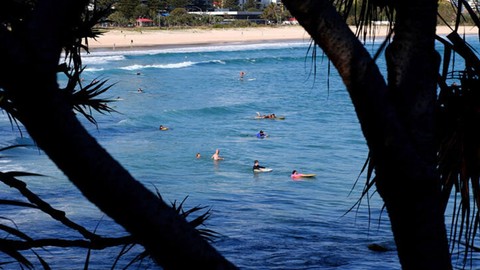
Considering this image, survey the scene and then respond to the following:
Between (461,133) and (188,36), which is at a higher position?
(461,133)

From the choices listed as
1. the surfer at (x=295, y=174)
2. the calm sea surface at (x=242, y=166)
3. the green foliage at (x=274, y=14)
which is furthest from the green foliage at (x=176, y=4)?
the surfer at (x=295, y=174)

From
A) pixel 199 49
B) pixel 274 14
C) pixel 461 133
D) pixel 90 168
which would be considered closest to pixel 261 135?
pixel 461 133

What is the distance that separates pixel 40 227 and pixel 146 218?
36.3 ft

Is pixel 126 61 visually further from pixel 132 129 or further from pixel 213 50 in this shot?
pixel 132 129

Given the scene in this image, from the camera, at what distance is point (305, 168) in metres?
19.9

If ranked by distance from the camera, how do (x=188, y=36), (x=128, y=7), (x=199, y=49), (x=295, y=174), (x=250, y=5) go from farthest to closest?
1. (x=250, y=5)
2. (x=128, y=7)
3. (x=188, y=36)
4. (x=199, y=49)
5. (x=295, y=174)

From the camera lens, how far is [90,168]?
142 centimetres

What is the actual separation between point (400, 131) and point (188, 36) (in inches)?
3111

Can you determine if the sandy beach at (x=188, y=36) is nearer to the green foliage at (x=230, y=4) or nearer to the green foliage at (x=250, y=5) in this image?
the green foliage at (x=230, y=4)

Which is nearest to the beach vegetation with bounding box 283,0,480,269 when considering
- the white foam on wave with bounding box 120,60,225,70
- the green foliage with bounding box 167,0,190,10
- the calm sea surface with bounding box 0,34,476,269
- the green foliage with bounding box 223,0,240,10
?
the calm sea surface with bounding box 0,34,476,269

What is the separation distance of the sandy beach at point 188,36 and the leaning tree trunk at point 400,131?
6250 centimetres

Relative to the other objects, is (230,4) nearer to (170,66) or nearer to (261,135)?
(170,66)

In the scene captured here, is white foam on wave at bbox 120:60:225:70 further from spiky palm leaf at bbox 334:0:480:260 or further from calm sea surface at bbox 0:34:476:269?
spiky palm leaf at bbox 334:0:480:260

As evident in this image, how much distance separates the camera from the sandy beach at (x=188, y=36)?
224 feet
